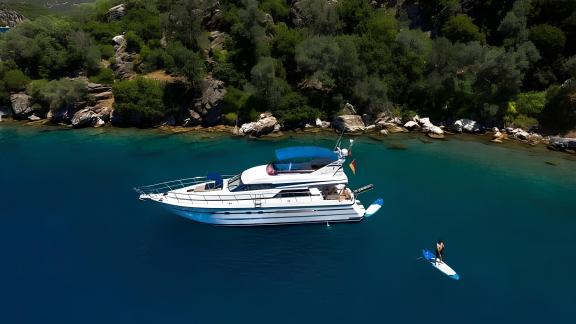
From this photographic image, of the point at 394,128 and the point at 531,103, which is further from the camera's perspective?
the point at 394,128

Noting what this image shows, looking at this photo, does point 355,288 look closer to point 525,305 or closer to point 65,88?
point 525,305

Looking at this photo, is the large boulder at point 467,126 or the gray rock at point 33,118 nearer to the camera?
the large boulder at point 467,126

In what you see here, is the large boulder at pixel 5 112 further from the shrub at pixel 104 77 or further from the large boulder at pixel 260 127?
the large boulder at pixel 260 127

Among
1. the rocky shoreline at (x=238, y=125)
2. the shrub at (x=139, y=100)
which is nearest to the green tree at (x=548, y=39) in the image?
the rocky shoreline at (x=238, y=125)

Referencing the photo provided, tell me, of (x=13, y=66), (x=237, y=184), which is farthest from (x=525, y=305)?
(x=13, y=66)

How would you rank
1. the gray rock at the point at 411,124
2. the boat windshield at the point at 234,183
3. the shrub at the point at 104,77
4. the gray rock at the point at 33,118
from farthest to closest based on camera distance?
1. the shrub at the point at 104,77
2. the gray rock at the point at 33,118
3. the gray rock at the point at 411,124
4. the boat windshield at the point at 234,183

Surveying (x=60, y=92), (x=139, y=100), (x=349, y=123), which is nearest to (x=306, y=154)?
(x=349, y=123)

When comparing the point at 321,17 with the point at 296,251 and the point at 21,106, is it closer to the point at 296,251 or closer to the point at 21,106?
the point at 296,251
